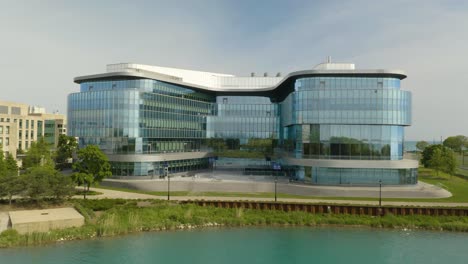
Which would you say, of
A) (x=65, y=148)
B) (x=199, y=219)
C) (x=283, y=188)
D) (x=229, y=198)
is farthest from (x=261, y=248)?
(x=65, y=148)

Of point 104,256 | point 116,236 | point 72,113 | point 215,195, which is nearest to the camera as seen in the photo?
point 104,256

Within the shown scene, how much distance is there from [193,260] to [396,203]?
30438 millimetres

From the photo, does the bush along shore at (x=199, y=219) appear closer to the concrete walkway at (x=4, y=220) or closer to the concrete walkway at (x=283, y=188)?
the concrete walkway at (x=4, y=220)

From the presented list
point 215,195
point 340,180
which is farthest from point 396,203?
point 215,195

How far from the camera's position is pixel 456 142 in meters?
156

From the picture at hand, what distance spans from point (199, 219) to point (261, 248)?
30.7 feet

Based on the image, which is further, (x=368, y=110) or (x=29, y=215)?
(x=368, y=110)

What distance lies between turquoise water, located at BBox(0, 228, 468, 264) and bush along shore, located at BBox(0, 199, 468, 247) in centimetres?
125

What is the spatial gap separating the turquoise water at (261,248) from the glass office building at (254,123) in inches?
816

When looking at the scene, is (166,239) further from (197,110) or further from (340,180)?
(197,110)

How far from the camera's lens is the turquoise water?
31.8 meters

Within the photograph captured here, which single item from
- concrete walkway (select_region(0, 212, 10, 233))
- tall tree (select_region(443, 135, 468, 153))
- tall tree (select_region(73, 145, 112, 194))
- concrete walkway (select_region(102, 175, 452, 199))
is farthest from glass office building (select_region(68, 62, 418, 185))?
tall tree (select_region(443, 135, 468, 153))

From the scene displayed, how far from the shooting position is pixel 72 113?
232 feet

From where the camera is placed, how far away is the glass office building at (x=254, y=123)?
58.9 m
